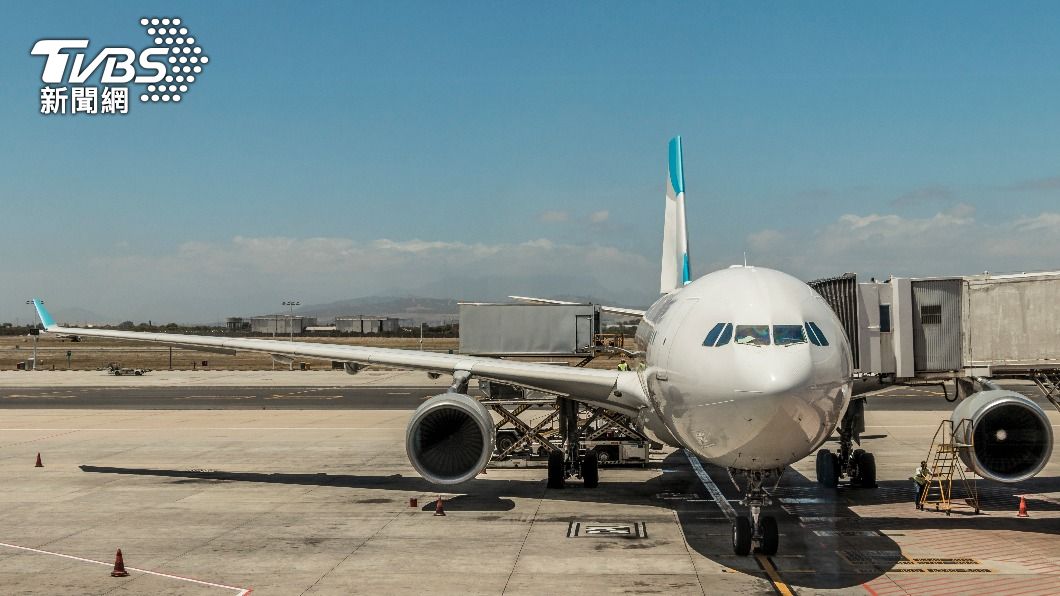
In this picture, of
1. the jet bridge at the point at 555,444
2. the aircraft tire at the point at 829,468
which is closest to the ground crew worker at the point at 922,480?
the aircraft tire at the point at 829,468

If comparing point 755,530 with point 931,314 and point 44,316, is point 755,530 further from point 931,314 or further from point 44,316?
point 44,316

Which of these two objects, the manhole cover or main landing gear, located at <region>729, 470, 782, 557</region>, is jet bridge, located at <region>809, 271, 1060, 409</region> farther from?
the manhole cover

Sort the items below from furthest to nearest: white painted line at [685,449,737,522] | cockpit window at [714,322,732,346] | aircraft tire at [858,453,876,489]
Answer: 1. aircraft tire at [858,453,876,489]
2. white painted line at [685,449,737,522]
3. cockpit window at [714,322,732,346]

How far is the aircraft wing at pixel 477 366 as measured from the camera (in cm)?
1900

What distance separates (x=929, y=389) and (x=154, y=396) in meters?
49.2

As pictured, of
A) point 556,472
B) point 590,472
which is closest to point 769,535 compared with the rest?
point 590,472

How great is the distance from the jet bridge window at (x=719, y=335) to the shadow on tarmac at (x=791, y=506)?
366 centimetres

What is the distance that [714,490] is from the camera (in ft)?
71.1

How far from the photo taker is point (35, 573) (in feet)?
46.8

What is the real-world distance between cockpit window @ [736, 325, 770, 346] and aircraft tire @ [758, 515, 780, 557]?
350cm

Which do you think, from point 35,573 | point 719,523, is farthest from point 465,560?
point 35,573

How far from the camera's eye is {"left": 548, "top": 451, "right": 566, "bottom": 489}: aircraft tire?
72.4 feet

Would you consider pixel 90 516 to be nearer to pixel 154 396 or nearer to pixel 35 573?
pixel 35 573

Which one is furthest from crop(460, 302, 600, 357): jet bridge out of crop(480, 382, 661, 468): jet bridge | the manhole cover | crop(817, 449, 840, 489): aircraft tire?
the manhole cover
